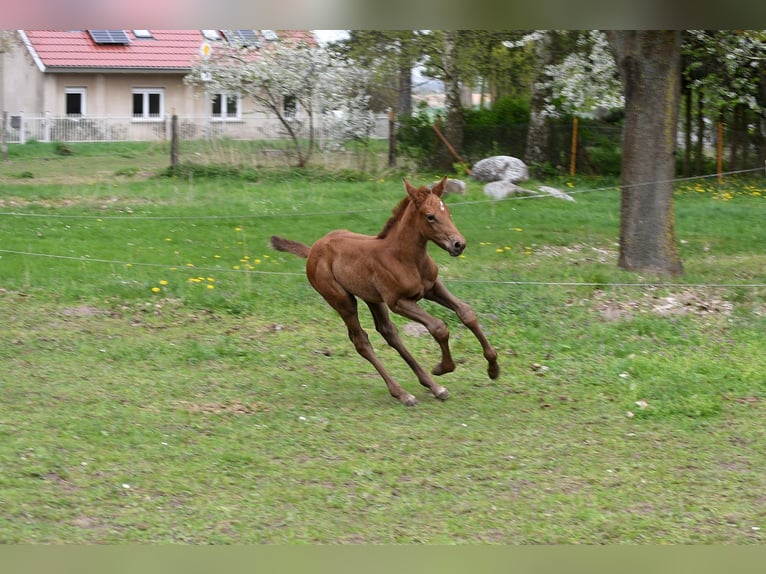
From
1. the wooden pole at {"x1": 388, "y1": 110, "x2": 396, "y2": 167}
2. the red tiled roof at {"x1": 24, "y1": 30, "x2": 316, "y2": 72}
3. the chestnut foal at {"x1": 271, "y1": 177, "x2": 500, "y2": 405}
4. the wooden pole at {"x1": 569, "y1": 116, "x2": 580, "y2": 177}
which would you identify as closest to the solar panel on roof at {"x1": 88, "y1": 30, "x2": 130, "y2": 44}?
the red tiled roof at {"x1": 24, "y1": 30, "x2": 316, "y2": 72}

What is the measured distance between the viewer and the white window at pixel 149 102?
1404 inches

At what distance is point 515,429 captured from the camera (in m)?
7.66

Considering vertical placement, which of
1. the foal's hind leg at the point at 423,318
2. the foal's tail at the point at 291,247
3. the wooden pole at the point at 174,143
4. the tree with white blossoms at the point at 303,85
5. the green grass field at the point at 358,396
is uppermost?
the tree with white blossoms at the point at 303,85

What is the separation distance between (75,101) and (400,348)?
3010cm

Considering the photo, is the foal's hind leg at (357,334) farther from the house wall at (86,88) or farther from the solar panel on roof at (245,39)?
the house wall at (86,88)

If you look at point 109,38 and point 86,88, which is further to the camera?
point 86,88

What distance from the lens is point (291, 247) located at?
30.1 ft

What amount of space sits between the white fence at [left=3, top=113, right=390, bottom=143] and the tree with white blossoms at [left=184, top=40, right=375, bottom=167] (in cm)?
155

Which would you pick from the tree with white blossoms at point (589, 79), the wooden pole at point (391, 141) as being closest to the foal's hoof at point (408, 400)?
the wooden pole at point (391, 141)

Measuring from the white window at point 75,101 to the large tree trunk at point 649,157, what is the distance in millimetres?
26410

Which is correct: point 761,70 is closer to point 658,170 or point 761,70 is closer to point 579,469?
A: point 658,170

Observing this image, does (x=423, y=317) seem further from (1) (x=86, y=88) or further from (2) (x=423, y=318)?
(1) (x=86, y=88)

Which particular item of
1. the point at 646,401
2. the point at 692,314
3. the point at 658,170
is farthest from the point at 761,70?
the point at 646,401

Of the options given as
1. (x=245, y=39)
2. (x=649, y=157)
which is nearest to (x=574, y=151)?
(x=245, y=39)
